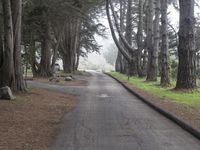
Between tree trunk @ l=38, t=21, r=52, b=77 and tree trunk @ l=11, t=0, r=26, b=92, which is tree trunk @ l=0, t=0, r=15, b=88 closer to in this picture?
tree trunk @ l=11, t=0, r=26, b=92

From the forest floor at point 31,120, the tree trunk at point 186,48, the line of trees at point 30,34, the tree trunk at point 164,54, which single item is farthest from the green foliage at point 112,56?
the forest floor at point 31,120

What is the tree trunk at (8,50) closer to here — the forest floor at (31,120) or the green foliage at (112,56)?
the forest floor at (31,120)

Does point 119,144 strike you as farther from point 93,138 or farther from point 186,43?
point 186,43

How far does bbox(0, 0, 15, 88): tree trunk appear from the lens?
682 inches

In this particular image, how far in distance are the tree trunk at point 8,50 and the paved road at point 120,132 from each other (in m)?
4.01

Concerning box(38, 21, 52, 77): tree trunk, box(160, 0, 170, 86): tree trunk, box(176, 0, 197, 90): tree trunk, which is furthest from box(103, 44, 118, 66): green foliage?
box(176, 0, 197, 90): tree trunk

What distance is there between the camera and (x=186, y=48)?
21703mm

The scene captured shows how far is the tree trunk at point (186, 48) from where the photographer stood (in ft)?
70.5

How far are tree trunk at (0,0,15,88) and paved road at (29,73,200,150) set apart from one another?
4015 mm

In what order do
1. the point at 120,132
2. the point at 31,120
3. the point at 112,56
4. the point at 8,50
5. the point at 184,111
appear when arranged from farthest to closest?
the point at 112,56 → the point at 8,50 → the point at 184,111 → the point at 31,120 → the point at 120,132

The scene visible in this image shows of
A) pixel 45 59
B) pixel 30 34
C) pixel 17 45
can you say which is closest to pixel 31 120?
pixel 17 45

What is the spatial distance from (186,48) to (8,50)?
338 inches

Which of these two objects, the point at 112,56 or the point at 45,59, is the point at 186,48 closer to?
the point at 45,59

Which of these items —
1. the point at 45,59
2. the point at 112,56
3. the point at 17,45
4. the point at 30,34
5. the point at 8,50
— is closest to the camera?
the point at 8,50
